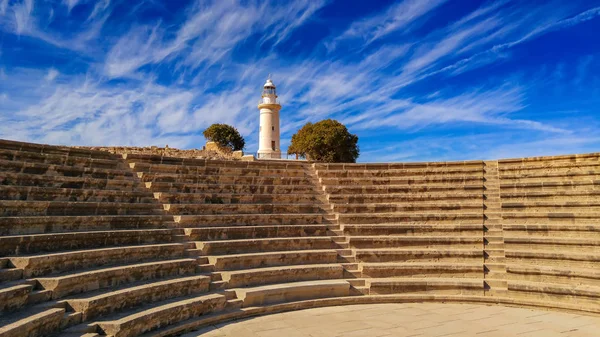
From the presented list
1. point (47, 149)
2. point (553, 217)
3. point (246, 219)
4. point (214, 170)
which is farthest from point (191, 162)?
point (553, 217)

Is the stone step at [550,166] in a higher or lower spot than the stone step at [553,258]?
higher

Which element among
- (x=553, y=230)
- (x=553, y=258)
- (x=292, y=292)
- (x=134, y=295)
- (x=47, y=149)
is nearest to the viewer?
(x=134, y=295)

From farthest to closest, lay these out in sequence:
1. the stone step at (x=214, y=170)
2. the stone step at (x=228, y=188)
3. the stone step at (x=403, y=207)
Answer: the stone step at (x=403, y=207) → the stone step at (x=214, y=170) → the stone step at (x=228, y=188)

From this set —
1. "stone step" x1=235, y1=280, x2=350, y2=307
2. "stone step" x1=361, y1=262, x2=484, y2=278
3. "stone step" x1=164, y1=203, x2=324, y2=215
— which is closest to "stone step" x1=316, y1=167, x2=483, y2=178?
"stone step" x1=164, y1=203, x2=324, y2=215

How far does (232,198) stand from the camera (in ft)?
36.6

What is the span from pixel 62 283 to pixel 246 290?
334 cm

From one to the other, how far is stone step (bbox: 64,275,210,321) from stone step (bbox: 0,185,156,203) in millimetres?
2727

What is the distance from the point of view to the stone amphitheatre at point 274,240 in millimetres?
6492

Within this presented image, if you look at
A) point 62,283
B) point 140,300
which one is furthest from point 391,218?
point 62,283

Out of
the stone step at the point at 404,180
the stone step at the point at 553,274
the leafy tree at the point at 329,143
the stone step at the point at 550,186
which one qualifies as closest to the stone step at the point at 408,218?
the stone step at the point at 550,186

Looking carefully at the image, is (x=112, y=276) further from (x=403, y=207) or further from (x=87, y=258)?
(x=403, y=207)

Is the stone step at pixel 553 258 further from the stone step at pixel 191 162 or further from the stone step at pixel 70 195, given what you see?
the stone step at pixel 70 195

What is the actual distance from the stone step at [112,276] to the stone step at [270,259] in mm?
677

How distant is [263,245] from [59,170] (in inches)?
191
